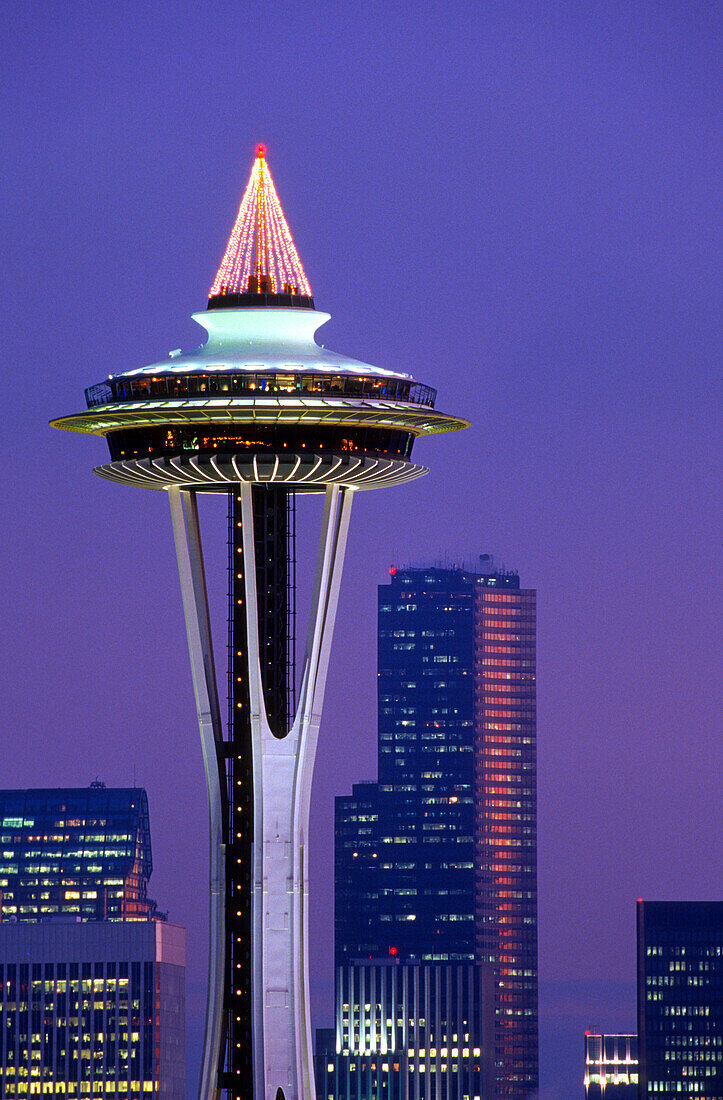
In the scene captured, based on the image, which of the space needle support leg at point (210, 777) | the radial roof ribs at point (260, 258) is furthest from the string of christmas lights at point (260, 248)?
the space needle support leg at point (210, 777)

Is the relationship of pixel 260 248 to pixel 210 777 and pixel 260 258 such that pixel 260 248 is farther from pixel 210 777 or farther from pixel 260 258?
pixel 210 777

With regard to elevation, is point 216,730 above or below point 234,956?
above

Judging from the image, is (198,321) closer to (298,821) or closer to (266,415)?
A: (266,415)

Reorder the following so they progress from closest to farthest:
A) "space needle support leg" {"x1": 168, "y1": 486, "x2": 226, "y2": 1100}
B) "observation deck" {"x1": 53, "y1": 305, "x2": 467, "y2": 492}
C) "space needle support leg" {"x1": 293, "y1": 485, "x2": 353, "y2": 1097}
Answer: "observation deck" {"x1": 53, "y1": 305, "x2": 467, "y2": 492} < "space needle support leg" {"x1": 293, "y1": 485, "x2": 353, "y2": 1097} < "space needle support leg" {"x1": 168, "y1": 486, "x2": 226, "y2": 1100}

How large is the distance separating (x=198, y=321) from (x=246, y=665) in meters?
19.2

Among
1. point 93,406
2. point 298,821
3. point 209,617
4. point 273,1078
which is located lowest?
point 273,1078

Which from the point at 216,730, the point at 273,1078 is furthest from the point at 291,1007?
the point at 216,730

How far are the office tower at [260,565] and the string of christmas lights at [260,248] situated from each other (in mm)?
1211

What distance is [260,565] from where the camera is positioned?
167250 millimetres

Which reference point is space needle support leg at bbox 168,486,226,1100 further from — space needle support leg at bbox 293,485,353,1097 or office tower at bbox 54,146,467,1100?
space needle support leg at bbox 293,485,353,1097

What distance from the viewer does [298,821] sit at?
16550cm

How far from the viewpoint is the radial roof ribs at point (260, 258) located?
560 feet

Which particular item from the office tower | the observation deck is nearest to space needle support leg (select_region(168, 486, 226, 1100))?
the office tower

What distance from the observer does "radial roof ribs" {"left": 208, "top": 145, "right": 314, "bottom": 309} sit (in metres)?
171
